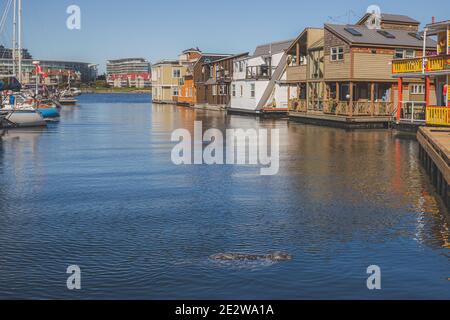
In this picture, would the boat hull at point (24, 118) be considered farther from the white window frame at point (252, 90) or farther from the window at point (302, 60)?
the white window frame at point (252, 90)

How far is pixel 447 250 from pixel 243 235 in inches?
174

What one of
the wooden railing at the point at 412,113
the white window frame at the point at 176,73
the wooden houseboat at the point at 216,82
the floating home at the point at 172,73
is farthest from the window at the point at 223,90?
the wooden railing at the point at 412,113

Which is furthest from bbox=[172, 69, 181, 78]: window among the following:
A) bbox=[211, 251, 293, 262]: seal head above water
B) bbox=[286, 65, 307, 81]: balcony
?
bbox=[211, 251, 293, 262]: seal head above water

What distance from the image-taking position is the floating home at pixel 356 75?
48.8 metres

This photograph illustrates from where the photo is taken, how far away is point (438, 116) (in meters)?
34.5

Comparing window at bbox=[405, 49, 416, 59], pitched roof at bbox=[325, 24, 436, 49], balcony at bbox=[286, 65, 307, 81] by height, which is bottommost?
balcony at bbox=[286, 65, 307, 81]

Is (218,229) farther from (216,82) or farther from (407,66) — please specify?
(216,82)

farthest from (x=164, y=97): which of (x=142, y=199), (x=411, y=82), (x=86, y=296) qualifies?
(x=86, y=296)

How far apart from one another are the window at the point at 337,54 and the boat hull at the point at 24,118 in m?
25.5

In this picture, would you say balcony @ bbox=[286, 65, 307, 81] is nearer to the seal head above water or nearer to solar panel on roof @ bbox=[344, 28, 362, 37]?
solar panel on roof @ bbox=[344, 28, 362, 37]

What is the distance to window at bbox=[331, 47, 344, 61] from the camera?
166ft

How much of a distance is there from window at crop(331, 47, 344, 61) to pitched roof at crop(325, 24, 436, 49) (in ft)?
4.22
